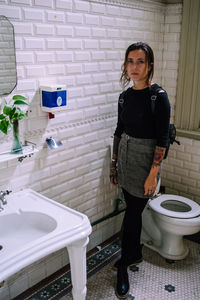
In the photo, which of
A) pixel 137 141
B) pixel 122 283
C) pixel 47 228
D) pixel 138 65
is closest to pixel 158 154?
pixel 137 141

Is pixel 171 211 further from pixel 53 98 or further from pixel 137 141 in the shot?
pixel 53 98

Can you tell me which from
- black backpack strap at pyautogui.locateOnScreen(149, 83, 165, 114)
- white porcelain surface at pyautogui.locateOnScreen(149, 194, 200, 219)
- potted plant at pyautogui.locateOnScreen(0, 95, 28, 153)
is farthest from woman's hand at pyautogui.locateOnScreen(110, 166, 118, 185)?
potted plant at pyautogui.locateOnScreen(0, 95, 28, 153)

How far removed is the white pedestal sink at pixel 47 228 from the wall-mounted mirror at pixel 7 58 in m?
0.62

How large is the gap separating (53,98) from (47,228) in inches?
28.6

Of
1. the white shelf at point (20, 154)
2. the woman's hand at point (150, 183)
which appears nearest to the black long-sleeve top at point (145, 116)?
the woman's hand at point (150, 183)

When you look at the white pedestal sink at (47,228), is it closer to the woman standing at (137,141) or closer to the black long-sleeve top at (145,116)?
the woman standing at (137,141)

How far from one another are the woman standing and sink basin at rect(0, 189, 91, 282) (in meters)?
0.59

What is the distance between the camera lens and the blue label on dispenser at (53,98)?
1.84m

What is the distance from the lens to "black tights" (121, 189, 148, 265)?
86.0 inches

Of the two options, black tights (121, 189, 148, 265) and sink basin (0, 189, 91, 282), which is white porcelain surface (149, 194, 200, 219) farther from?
sink basin (0, 189, 91, 282)

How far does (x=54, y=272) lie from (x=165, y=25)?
2.23 metres

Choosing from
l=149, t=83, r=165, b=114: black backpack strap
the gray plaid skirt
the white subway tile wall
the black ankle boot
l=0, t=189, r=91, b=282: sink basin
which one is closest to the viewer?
l=0, t=189, r=91, b=282: sink basin

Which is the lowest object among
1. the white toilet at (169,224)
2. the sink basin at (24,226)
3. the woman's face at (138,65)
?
the white toilet at (169,224)

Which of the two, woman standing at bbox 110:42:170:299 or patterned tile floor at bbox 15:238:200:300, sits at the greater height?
woman standing at bbox 110:42:170:299
